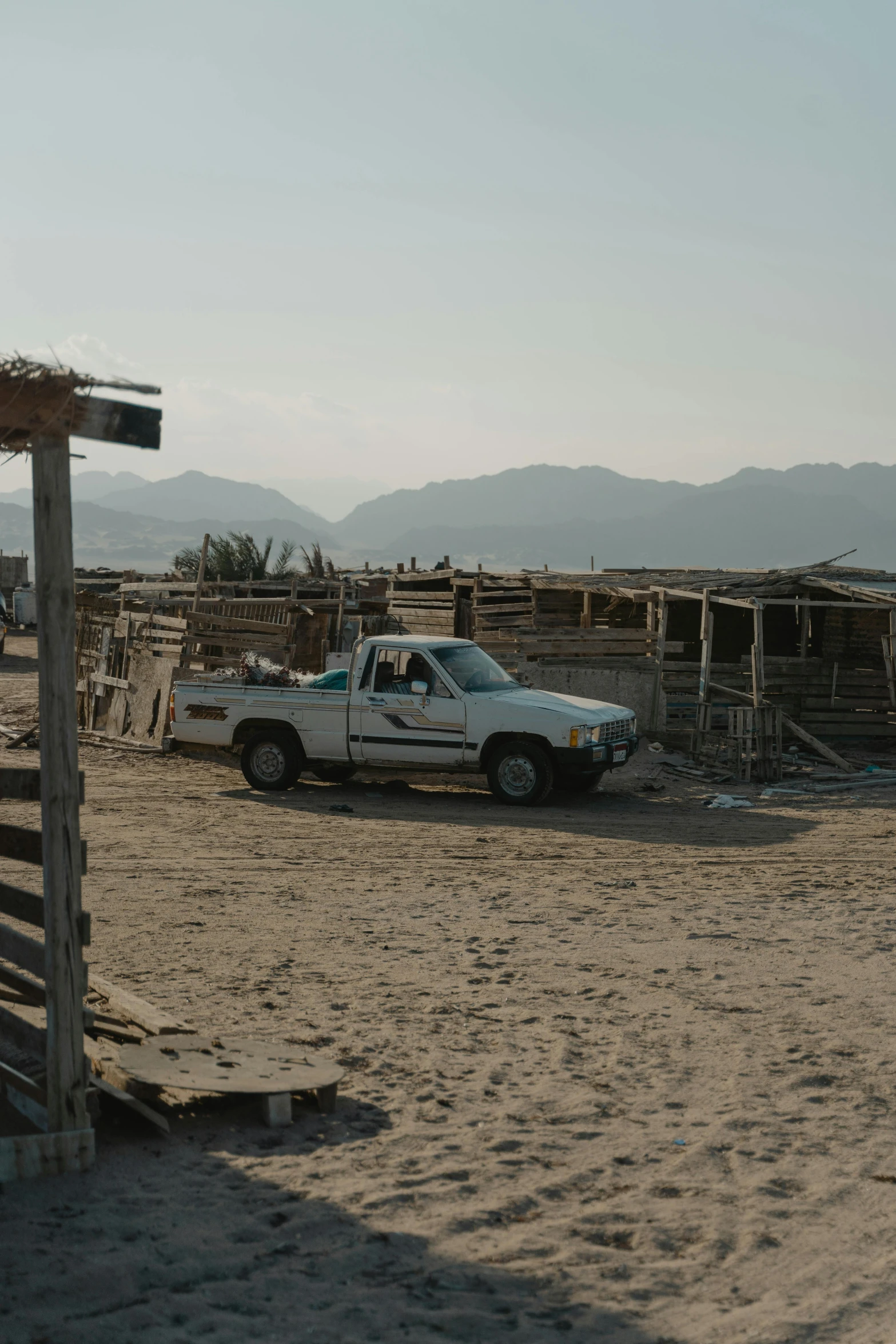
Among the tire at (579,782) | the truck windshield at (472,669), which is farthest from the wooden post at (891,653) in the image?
the truck windshield at (472,669)

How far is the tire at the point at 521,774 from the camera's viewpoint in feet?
44.4

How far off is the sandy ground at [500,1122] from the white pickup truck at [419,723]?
2.65m

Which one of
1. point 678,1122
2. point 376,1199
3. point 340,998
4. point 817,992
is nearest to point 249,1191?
point 376,1199

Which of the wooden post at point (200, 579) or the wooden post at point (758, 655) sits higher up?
the wooden post at point (200, 579)

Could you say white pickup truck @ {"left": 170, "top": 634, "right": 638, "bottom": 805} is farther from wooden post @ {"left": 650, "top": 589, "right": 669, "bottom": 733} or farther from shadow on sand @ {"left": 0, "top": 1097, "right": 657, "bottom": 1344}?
shadow on sand @ {"left": 0, "top": 1097, "right": 657, "bottom": 1344}

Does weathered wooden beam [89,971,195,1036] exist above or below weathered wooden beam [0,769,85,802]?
below

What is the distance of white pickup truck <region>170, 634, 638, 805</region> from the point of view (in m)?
13.5

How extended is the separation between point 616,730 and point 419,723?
2213 millimetres

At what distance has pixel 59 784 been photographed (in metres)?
4.53

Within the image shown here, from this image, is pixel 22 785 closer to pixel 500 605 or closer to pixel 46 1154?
pixel 46 1154

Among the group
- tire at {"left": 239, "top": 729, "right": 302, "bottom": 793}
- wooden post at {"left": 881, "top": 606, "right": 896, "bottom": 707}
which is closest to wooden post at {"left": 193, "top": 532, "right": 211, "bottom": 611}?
tire at {"left": 239, "top": 729, "right": 302, "bottom": 793}

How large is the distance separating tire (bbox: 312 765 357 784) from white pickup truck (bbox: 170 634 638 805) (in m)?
0.04

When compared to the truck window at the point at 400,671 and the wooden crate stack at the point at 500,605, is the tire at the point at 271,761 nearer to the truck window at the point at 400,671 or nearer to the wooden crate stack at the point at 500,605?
the truck window at the point at 400,671

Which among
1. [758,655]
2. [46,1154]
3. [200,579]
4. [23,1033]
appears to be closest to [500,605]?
[758,655]
